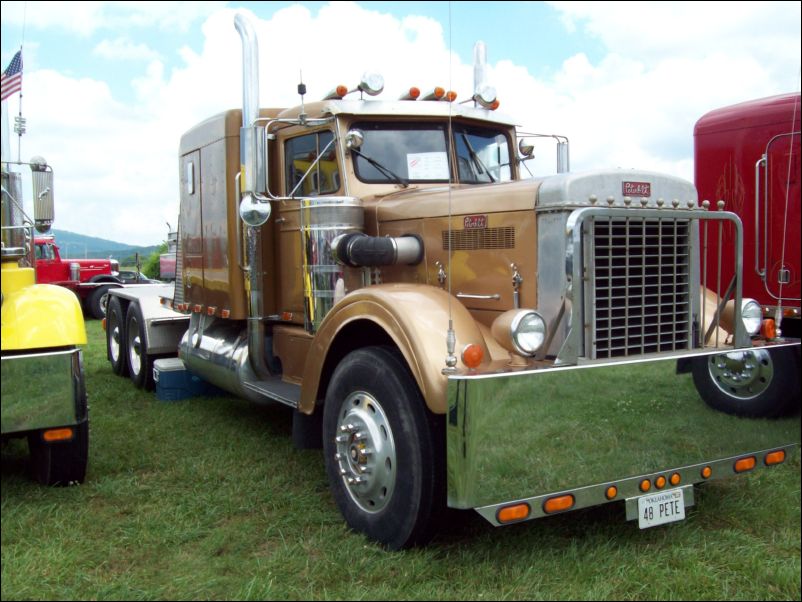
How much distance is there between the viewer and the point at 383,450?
3.81m

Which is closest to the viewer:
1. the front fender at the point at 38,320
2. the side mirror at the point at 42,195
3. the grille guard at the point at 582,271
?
the grille guard at the point at 582,271

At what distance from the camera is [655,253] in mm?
3887

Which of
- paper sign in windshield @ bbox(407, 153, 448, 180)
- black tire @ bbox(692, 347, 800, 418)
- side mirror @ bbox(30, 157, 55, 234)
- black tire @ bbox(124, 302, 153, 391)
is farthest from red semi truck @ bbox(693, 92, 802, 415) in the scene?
black tire @ bbox(124, 302, 153, 391)

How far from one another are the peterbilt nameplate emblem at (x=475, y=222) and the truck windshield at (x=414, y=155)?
1.04 meters

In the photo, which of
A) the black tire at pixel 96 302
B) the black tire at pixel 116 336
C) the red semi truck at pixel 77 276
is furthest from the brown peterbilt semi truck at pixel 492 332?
the black tire at pixel 96 302

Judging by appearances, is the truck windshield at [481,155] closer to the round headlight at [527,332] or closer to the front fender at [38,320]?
the round headlight at [527,332]

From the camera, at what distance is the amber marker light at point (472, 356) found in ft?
11.1

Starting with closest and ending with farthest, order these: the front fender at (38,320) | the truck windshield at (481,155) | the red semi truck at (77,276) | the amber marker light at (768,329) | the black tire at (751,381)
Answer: the black tire at (751,381) → the front fender at (38,320) → the amber marker light at (768,329) → the truck windshield at (481,155) → the red semi truck at (77,276)

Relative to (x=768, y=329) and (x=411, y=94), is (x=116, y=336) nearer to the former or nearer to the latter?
(x=411, y=94)

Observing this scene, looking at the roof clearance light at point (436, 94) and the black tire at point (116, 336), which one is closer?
the roof clearance light at point (436, 94)

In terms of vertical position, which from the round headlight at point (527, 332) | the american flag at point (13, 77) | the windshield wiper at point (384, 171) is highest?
the american flag at point (13, 77)

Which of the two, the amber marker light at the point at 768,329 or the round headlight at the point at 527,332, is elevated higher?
the round headlight at the point at 527,332

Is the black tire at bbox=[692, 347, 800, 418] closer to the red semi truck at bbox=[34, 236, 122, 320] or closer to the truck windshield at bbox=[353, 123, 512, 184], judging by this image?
the truck windshield at bbox=[353, 123, 512, 184]

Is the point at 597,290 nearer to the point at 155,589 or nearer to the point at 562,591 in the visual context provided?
the point at 562,591
